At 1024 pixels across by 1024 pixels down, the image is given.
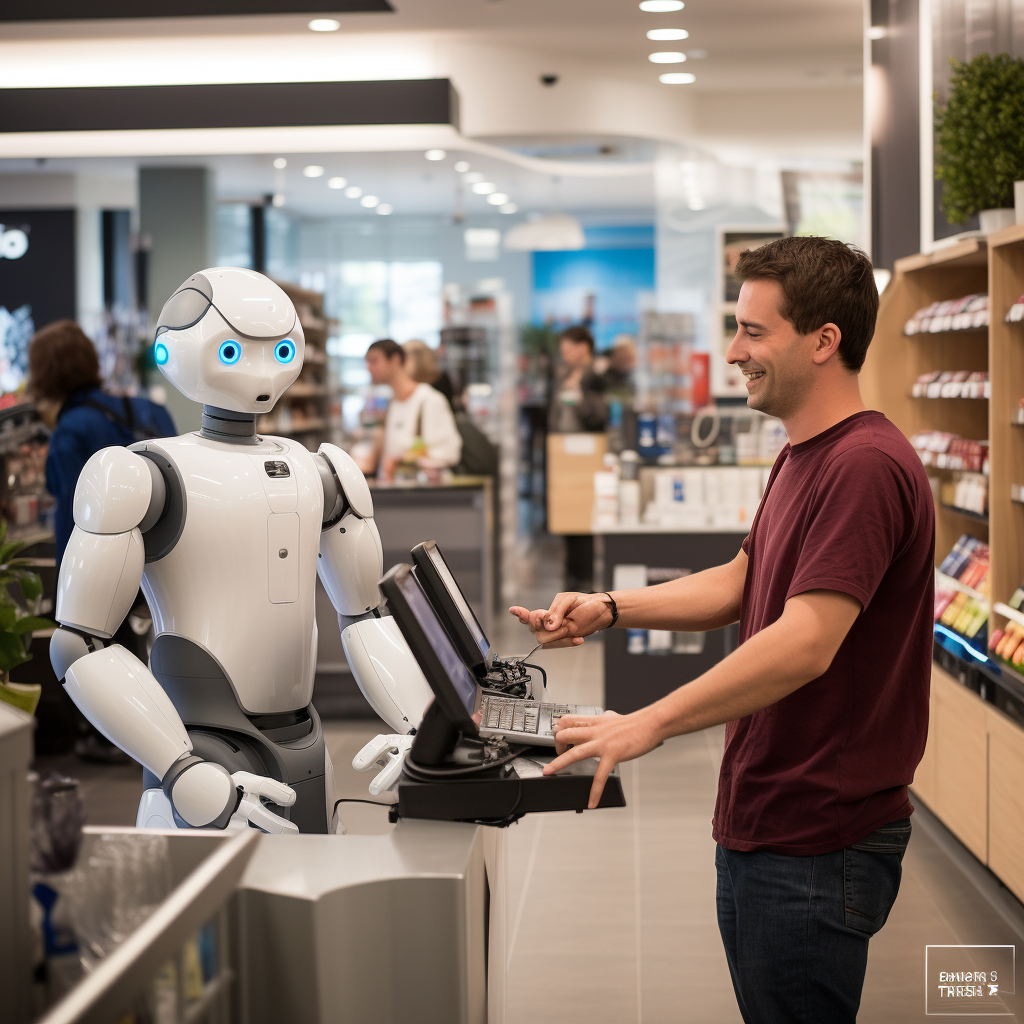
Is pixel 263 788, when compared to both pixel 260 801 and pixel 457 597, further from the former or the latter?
pixel 457 597

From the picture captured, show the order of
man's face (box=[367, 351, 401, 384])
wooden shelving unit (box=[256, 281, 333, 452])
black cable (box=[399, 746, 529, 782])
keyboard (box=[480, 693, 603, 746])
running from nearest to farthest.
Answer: black cable (box=[399, 746, 529, 782]) → keyboard (box=[480, 693, 603, 746]) → man's face (box=[367, 351, 401, 384]) → wooden shelving unit (box=[256, 281, 333, 452])

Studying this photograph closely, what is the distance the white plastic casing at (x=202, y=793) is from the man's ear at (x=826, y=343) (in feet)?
3.98

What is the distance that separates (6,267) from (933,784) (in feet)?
38.8

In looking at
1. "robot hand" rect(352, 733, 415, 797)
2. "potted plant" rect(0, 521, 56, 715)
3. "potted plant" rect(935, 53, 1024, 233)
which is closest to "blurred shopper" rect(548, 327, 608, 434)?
"potted plant" rect(935, 53, 1024, 233)

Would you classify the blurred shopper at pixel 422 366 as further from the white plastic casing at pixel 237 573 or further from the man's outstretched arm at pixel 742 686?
the man's outstretched arm at pixel 742 686

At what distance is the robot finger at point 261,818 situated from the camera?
1996 mm

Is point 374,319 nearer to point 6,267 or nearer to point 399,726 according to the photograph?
point 6,267

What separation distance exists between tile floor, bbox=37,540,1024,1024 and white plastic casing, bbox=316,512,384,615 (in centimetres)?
99

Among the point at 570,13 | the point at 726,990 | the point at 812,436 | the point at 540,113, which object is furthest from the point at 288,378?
the point at 540,113

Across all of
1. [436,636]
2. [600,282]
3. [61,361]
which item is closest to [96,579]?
[436,636]

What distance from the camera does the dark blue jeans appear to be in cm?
165

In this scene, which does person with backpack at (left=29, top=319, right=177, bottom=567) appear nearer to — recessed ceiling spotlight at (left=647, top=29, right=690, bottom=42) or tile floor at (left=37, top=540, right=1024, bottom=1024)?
tile floor at (left=37, top=540, right=1024, bottom=1024)

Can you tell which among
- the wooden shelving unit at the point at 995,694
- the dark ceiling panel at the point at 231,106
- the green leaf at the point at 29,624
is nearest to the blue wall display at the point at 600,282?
the dark ceiling panel at the point at 231,106

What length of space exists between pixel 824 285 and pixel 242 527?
1.15 meters
